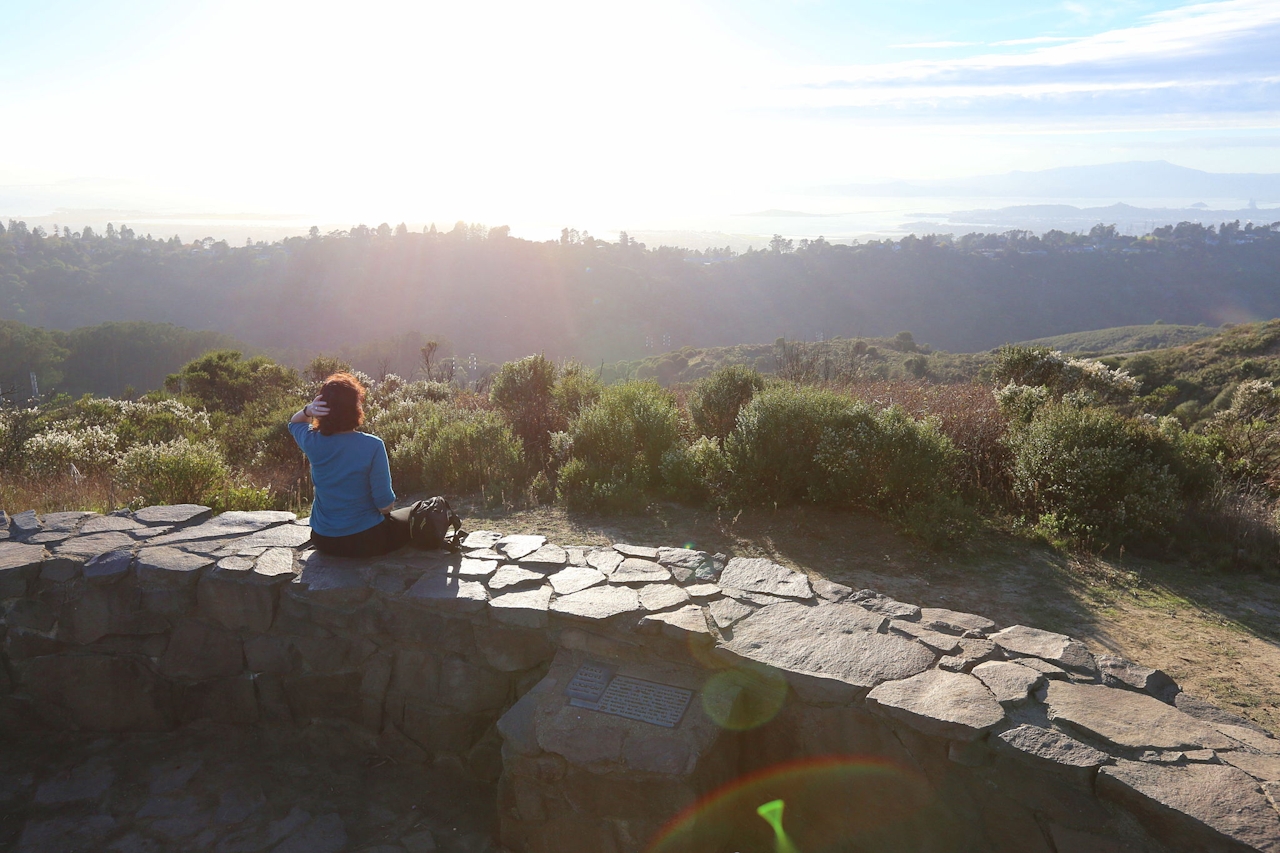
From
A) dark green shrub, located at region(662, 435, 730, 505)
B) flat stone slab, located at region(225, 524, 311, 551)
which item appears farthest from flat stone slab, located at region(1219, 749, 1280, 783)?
flat stone slab, located at region(225, 524, 311, 551)

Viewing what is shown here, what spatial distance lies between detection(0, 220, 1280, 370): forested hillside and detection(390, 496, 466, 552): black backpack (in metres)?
47.0

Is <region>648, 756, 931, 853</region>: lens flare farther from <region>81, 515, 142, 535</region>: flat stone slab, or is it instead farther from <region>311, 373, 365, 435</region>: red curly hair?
<region>81, 515, 142, 535</region>: flat stone slab

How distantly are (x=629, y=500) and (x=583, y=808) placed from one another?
3.42m

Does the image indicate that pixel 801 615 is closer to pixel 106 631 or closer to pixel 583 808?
pixel 583 808

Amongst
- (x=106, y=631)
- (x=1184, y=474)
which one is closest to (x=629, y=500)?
(x=106, y=631)

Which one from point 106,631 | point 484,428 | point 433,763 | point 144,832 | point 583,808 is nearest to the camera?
point 583,808

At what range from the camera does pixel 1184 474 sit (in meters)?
6.25

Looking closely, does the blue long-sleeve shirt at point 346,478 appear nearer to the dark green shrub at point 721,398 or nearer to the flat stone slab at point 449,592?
the flat stone slab at point 449,592

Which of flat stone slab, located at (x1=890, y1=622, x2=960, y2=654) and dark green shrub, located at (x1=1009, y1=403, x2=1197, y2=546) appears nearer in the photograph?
flat stone slab, located at (x1=890, y1=622, x2=960, y2=654)

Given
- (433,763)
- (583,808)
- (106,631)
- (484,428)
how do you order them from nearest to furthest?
1. (583,808)
2. (433,763)
3. (106,631)
4. (484,428)

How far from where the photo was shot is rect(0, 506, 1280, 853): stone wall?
2.60m

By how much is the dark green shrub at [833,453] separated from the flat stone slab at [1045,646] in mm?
2426

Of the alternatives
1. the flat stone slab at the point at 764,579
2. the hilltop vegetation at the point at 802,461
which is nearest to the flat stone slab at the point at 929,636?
the flat stone slab at the point at 764,579

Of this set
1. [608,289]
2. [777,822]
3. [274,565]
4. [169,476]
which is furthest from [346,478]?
[608,289]
